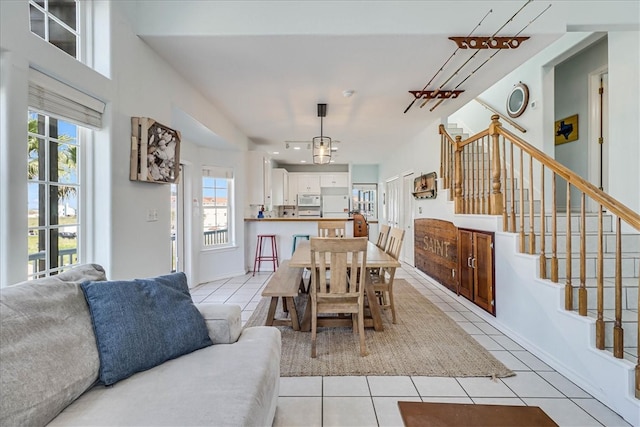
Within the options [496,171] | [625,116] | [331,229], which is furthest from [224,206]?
[625,116]

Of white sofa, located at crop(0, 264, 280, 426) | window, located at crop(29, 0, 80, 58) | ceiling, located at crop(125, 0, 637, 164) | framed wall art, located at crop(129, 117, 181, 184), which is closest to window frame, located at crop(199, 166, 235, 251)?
ceiling, located at crop(125, 0, 637, 164)

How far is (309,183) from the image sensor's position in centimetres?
876

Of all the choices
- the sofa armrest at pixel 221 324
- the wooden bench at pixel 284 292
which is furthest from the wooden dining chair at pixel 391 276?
the sofa armrest at pixel 221 324

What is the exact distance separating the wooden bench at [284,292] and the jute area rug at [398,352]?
0.30 feet

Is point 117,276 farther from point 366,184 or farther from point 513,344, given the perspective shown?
point 366,184

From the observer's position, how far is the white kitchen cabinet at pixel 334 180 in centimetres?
876

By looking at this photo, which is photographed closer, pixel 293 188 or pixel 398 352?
pixel 398 352

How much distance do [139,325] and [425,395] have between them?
173cm

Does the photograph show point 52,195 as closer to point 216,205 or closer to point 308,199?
point 216,205

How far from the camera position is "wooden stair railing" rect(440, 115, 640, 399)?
1.82 meters

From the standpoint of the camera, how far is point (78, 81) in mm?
1860

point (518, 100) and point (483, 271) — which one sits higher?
point (518, 100)

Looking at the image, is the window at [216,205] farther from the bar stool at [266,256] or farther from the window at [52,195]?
the window at [52,195]

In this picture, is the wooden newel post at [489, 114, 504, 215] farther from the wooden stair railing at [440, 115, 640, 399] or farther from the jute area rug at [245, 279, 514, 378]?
the jute area rug at [245, 279, 514, 378]
